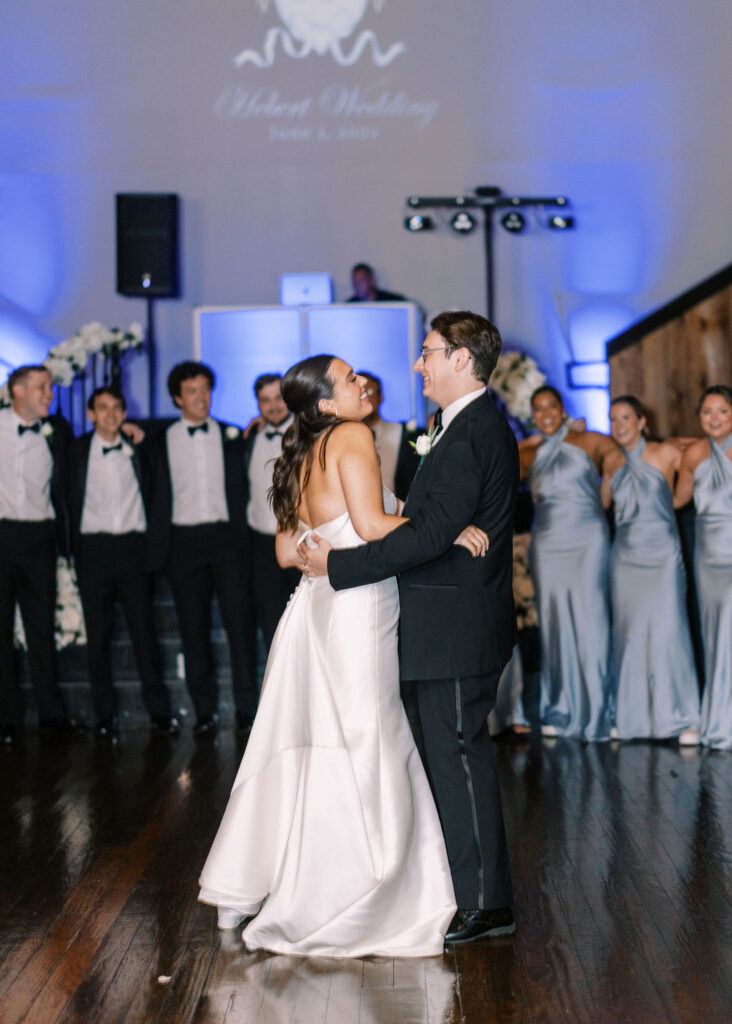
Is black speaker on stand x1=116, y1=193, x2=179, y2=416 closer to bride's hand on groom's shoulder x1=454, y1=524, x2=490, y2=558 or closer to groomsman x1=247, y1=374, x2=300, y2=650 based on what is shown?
groomsman x1=247, y1=374, x2=300, y2=650

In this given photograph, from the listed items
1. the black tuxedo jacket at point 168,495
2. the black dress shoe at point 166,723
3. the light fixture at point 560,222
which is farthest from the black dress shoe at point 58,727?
the light fixture at point 560,222

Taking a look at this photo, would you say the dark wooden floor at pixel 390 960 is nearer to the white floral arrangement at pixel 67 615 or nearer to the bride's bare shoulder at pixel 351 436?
the bride's bare shoulder at pixel 351 436

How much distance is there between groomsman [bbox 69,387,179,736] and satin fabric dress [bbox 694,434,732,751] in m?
2.71

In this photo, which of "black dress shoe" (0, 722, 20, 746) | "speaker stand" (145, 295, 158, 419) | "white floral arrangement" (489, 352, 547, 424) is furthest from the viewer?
"speaker stand" (145, 295, 158, 419)

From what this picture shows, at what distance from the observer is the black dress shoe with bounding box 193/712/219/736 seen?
5946 mm

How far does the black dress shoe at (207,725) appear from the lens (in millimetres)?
5946

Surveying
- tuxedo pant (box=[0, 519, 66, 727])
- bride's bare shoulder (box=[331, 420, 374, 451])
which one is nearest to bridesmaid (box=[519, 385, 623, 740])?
tuxedo pant (box=[0, 519, 66, 727])

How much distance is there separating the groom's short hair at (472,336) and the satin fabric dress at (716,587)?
2880 millimetres

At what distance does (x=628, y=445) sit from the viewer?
5.75 metres

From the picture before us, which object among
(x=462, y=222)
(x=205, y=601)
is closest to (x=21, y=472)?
(x=205, y=601)

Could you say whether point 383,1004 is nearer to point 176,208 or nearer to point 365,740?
point 365,740

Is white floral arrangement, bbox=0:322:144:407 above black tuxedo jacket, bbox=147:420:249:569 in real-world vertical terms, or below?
above

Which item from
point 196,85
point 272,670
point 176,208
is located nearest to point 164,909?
point 272,670

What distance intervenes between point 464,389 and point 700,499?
2.94m
